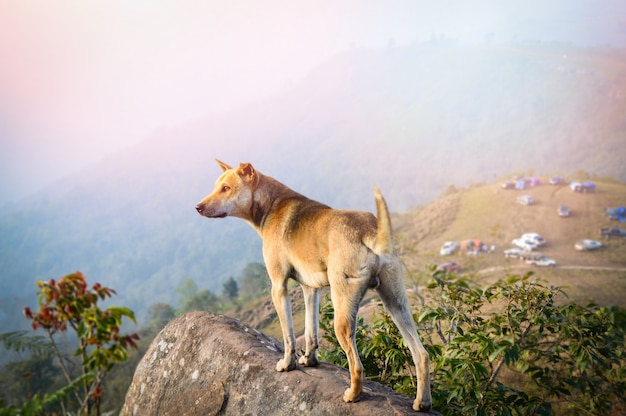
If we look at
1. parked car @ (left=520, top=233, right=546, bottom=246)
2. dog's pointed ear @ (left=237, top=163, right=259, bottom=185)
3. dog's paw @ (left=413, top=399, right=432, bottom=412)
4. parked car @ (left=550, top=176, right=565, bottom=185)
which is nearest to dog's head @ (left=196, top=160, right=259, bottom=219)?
dog's pointed ear @ (left=237, top=163, right=259, bottom=185)

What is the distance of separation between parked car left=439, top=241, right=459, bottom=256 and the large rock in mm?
23017

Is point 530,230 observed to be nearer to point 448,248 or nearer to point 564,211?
point 564,211

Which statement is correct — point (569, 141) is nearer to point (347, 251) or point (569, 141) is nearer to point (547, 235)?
point (547, 235)

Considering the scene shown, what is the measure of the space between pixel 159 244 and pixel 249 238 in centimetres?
2551

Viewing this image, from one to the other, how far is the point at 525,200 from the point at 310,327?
3029 cm

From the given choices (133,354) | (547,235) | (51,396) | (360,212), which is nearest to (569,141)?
(547,235)

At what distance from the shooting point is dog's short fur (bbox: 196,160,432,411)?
4.61m

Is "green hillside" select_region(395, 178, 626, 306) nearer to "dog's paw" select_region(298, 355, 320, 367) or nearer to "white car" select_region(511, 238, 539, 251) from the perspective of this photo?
"white car" select_region(511, 238, 539, 251)

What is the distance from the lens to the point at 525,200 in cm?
3177

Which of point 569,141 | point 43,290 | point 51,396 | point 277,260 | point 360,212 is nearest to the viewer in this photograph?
point 51,396

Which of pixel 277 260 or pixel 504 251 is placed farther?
pixel 504 251

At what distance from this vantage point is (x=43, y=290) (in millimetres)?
4484

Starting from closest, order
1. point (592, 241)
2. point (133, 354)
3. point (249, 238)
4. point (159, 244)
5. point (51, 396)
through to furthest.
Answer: point (51, 396), point (592, 241), point (133, 354), point (249, 238), point (159, 244)

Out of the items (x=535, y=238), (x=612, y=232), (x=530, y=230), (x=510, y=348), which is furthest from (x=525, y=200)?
(x=510, y=348)
